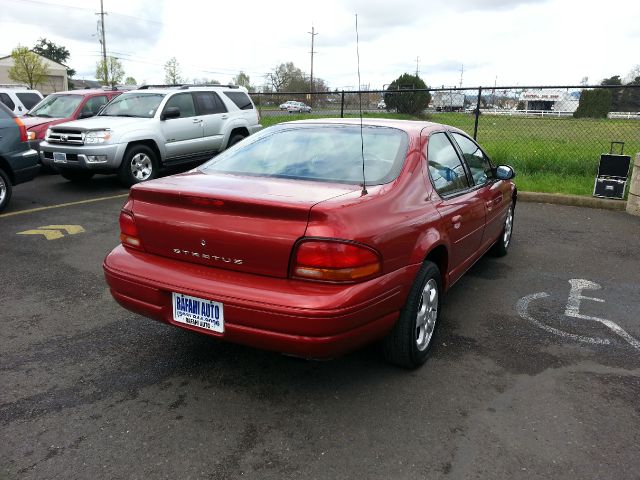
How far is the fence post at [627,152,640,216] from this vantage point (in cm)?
786

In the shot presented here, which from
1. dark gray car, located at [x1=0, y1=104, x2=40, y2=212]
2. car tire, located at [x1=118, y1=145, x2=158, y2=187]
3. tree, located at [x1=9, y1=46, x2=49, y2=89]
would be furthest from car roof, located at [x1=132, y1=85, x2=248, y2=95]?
tree, located at [x1=9, y1=46, x2=49, y2=89]

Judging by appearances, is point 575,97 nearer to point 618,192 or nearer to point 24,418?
point 618,192

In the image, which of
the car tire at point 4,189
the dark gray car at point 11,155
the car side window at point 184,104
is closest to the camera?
the dark gray car at point 11,155

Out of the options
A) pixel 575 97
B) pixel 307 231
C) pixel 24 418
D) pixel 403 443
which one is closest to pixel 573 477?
pixel 403 443

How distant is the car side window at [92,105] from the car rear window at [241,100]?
2.88 meters

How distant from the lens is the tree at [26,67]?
4428 centimetres

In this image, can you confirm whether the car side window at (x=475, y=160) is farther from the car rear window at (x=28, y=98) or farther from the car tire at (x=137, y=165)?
the car rear window at (x=28, y=98)

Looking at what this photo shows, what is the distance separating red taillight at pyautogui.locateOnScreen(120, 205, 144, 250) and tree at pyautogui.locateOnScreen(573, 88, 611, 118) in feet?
39.3

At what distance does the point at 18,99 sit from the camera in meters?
13.3

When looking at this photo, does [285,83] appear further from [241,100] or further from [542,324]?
[542,324]

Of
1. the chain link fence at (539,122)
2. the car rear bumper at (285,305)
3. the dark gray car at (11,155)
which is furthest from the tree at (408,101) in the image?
the car rear bumper at (285,305)

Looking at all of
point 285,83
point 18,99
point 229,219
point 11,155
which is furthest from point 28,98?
point 285,83

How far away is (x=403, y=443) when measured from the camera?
2576 millimetres

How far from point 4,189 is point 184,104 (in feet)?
12.9
